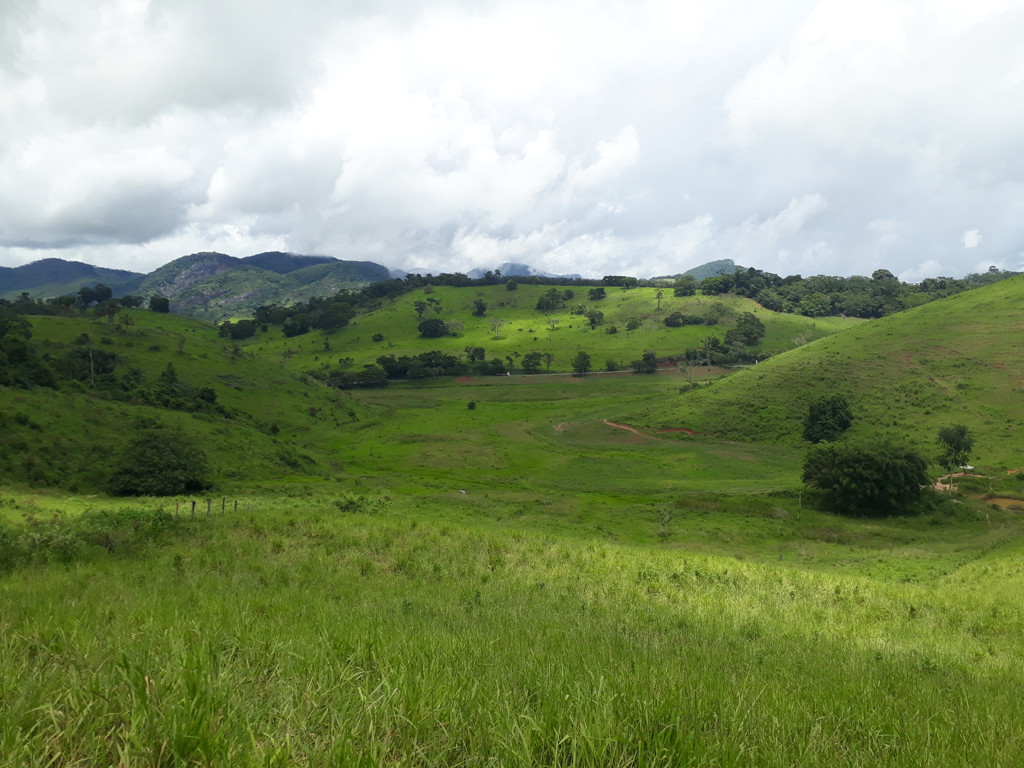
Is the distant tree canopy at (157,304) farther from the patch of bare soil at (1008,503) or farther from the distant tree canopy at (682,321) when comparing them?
the patch of bare soil at (1008,503)

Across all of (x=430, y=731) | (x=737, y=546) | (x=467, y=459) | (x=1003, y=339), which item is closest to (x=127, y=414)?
(x=467, y=459)

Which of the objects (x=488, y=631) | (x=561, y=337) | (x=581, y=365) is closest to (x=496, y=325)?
(x=561, y=337)

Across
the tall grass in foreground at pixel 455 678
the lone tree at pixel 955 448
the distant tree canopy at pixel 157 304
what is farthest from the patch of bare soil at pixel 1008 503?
the distant tree canopy at pixel 157 304

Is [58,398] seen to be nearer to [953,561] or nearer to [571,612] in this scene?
[571,612]

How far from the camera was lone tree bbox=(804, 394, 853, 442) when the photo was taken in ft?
238

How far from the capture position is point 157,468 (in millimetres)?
40469

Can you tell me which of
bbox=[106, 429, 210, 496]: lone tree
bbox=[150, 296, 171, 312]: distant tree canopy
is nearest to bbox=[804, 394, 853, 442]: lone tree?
bbox=[106, 429, 210, 496]: lone tree

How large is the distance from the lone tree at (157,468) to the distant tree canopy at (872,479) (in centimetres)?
5430

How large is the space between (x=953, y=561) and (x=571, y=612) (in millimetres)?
29295

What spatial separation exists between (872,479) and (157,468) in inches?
2311

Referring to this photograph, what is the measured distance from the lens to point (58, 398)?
163 ft

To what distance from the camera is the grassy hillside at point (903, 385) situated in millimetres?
69875

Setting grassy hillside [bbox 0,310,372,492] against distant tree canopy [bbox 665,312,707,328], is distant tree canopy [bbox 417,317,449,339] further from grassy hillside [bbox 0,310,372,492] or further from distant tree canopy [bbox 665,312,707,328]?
grassy hillside [bbox 0,310,372,492]

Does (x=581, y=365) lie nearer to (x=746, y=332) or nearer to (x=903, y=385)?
(x=746, y=332)
